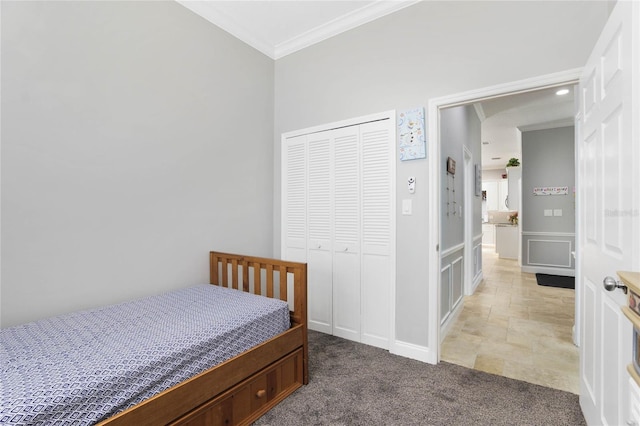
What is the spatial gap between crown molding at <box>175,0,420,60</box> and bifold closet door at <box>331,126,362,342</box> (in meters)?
0.94

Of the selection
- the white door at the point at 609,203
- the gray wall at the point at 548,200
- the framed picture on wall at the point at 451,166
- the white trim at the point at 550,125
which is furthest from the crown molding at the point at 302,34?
the gray wall at the point at 548,200

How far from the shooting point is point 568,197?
5293 millimetres

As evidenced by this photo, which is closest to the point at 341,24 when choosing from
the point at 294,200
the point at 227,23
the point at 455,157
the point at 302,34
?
the point at 302,34

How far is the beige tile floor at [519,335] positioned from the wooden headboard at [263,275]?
132 cm

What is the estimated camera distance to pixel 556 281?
493cm

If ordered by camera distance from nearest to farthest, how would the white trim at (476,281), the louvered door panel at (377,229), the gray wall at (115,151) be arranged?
the gray wall at (115,151) → the louvered door panel at (377,229) → the white trim at (476,281)

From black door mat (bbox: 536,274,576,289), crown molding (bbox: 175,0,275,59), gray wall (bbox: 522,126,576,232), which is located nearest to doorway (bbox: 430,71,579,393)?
black door mat (bbox: 536,274,576,289)

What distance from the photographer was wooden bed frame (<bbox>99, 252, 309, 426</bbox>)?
124 centimetres

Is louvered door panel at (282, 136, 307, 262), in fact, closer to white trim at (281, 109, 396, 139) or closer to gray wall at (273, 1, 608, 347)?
white trim at (281, 109, 396, 139)

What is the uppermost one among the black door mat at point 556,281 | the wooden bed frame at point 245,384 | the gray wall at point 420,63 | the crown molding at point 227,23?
Answer: the crown molding at point 227,23

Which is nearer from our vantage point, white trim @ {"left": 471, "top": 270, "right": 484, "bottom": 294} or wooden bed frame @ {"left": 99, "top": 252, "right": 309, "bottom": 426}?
wooden bed frame @ {"left": 99, "top": 252, "right": 309, "bottom": 426}

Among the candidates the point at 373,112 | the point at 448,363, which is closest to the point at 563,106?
the point at 373,112

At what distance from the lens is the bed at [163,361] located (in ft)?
3.47

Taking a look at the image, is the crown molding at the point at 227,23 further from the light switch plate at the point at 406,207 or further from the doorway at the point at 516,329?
the light switch plate at the point at 406,207
